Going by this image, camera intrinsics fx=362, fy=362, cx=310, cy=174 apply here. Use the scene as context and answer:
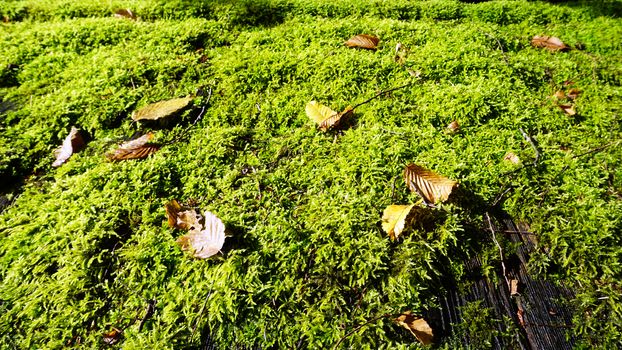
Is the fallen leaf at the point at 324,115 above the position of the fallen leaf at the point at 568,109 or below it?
above

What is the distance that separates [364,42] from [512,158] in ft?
5.08

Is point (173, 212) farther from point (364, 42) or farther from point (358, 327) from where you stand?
point (364, 42)

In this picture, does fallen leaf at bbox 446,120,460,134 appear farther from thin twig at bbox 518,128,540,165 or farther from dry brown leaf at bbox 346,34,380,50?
dry brown leaf at bbox 346,34,380,50

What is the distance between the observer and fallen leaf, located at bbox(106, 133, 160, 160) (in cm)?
217

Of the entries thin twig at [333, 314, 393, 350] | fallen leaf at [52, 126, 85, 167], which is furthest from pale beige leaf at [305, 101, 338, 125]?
fallen leaf at [52, 126, 85, 167]

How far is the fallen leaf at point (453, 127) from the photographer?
2266 mm

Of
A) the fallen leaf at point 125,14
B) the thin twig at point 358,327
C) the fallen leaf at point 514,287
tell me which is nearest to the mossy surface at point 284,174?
the thin twig at point 358,327

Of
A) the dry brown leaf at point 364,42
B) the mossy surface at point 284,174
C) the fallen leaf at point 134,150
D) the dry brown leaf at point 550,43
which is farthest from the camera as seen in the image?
the dry brown leaf at point 550,43

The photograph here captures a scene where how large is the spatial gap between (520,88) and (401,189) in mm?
1416

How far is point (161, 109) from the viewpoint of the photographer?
2.44m

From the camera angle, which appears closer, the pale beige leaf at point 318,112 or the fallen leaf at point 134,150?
the fallen leaf at point 134,150

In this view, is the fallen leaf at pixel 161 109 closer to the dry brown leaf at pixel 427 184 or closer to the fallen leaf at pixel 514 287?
the dry brown leaf at pixel 427 184

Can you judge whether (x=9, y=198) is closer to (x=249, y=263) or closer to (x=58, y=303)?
(x=58, y=303)

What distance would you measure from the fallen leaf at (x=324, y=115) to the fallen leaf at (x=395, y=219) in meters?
0.76
